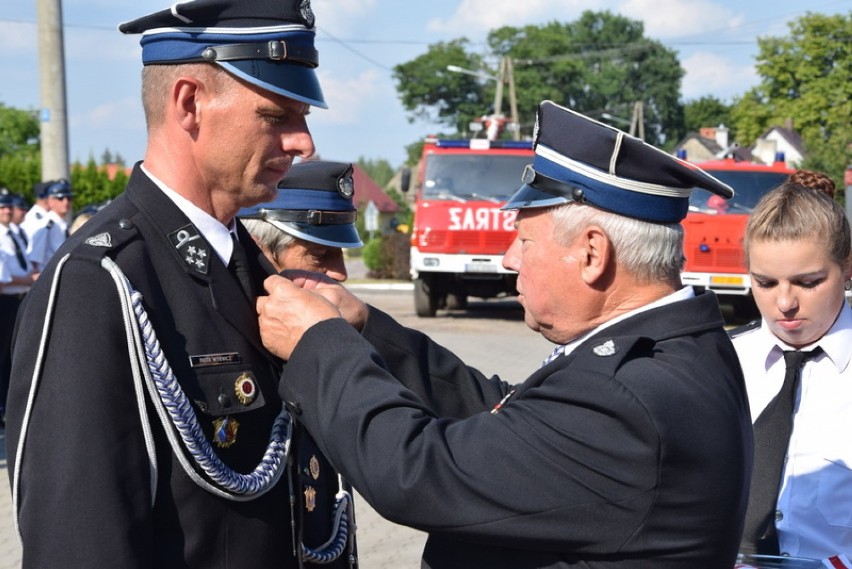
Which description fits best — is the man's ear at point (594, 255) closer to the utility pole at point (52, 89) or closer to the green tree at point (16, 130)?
the utility pole at point (52, 89)

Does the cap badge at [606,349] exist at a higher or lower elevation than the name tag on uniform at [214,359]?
higher

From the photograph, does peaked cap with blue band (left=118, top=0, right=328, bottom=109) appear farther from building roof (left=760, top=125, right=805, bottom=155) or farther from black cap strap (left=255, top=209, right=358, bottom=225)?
building roof (left=760, top=125, right=805, bottom=155)

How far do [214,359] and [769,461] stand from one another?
1.63 meters

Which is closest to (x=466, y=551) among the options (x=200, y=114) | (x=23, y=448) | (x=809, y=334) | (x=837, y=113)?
(x=23, y=448)

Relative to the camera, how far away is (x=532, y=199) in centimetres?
219

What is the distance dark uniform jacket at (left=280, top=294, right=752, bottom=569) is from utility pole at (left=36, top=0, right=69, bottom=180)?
11.1 meters

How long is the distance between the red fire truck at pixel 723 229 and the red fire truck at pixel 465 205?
8.15 feet

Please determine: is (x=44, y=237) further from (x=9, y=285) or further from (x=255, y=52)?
(x=255, y=52)

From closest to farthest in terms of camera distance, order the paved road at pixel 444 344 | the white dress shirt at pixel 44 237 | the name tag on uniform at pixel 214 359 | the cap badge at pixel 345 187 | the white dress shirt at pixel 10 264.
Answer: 1. the name tag on uniform at pixel 214 359
2. the cap badge at pixel 345 187
3. the paved road at pixel 444 344
4. the white dress shirt at pixel 10 264
5. the white dress shirt at pixel 44 237

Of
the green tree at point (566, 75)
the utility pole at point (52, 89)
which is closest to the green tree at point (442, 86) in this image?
the green tree at point (566, 75)

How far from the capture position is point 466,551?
2033mm

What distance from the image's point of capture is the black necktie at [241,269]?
216cm

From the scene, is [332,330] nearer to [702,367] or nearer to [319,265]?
[702,367]

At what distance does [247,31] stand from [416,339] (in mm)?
1090
